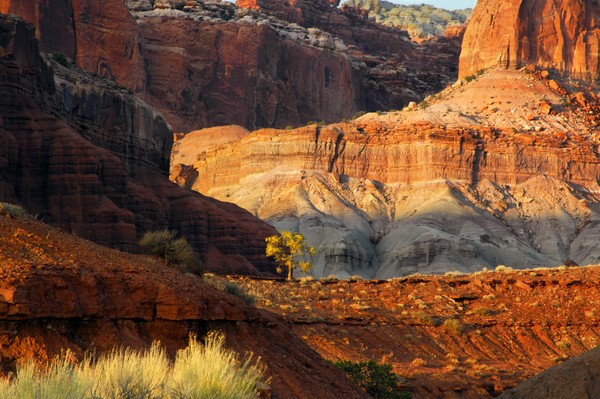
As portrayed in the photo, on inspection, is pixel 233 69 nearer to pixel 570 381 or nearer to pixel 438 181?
pixel 438 181

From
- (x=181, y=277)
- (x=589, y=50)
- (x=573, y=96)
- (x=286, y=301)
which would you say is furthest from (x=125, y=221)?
(x=589, y=50)

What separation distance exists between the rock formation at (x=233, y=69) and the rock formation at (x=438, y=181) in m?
21.2

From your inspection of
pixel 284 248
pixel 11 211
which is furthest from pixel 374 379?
pixel 284 248

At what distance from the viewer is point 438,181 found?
119 metres

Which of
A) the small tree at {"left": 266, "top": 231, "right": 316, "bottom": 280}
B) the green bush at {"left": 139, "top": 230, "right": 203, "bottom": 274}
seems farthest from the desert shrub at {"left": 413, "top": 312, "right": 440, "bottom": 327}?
the small tree at {"left": 266, "top": 231, "right": 316, "bottom": 280}

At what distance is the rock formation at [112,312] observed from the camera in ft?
55.0

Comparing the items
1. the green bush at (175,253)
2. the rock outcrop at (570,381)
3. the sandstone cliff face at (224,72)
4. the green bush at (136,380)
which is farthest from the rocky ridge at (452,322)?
the sandstone cliff face at (224,72)

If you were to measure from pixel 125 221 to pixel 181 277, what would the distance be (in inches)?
1625

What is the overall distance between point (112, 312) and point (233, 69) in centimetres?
14686

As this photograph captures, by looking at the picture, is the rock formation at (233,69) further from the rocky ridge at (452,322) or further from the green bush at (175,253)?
the green bush at (175,253)

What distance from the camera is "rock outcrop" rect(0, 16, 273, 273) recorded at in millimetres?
59781

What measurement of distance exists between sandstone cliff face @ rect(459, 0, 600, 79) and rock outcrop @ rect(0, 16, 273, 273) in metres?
70.7

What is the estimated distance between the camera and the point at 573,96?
134m

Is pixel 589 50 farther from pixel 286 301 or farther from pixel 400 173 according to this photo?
pixel 286 301
